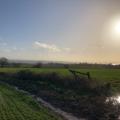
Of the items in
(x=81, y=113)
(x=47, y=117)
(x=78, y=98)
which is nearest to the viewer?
(x=47, y=117)

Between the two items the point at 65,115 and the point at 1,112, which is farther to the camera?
the point at 65,115

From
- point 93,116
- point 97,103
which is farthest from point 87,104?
point 93,116

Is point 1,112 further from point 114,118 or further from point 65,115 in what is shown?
point 114,118

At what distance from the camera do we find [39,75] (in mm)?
53938

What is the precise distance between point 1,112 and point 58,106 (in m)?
7.50

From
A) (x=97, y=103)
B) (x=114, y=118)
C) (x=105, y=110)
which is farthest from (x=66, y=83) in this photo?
(x=114, y=118)

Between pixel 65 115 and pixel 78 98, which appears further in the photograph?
pixel 78 98

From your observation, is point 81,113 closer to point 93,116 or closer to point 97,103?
point 93,116

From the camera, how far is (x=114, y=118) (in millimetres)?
21016

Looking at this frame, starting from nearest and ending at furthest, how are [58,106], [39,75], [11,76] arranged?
[58,106]
[39,75]
[11,76]

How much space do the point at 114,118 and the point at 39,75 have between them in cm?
→ 3394

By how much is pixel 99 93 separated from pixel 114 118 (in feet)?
43.0

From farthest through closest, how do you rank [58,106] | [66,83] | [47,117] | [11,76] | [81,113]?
[11,76], [66,83], [58,106], [81,113], [47,117]

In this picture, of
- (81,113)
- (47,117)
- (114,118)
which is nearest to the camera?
(47,117)
